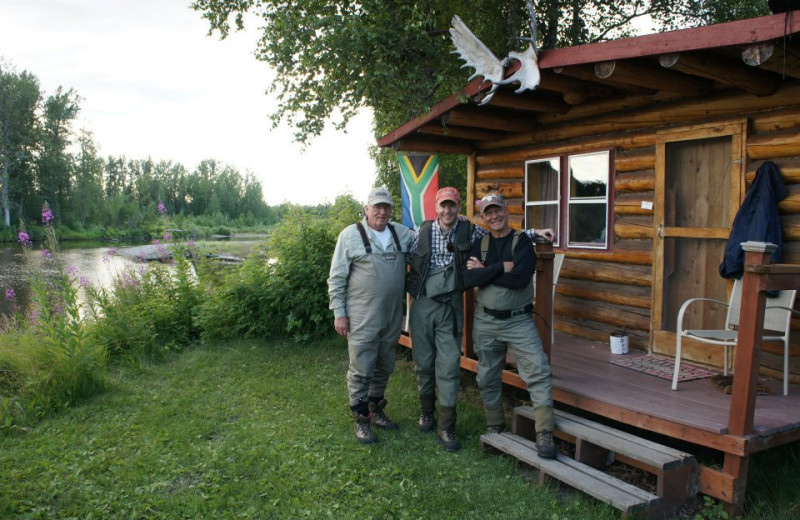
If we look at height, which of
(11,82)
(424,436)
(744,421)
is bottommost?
(424,436)

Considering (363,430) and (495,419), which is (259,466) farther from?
(495,419)

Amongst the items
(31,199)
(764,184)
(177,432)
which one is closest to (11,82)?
(31,199)

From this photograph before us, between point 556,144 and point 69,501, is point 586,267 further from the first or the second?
point 69,501

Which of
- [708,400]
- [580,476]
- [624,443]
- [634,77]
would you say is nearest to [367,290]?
[580,476]

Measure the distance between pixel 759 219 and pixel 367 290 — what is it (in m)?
3.18

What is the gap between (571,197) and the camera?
256 inches

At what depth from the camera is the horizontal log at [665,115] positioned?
4.58 m

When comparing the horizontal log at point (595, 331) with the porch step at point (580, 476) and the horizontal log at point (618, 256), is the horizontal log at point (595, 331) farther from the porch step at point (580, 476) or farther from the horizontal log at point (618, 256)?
the porch step at point (580, 476)

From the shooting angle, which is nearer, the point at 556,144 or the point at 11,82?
the point at 556,144

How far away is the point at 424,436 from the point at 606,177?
3.43m

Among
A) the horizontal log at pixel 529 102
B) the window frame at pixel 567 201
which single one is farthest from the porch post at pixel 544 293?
the horizontal log at pixel 529 102

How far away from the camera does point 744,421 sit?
11.0ft

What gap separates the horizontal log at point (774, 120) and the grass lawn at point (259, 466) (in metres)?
2.52

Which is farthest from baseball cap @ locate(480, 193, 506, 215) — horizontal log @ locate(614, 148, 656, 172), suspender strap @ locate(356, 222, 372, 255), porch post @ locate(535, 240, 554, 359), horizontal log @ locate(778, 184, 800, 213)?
horizontal log @ locate(778, 184, 800, 213)
